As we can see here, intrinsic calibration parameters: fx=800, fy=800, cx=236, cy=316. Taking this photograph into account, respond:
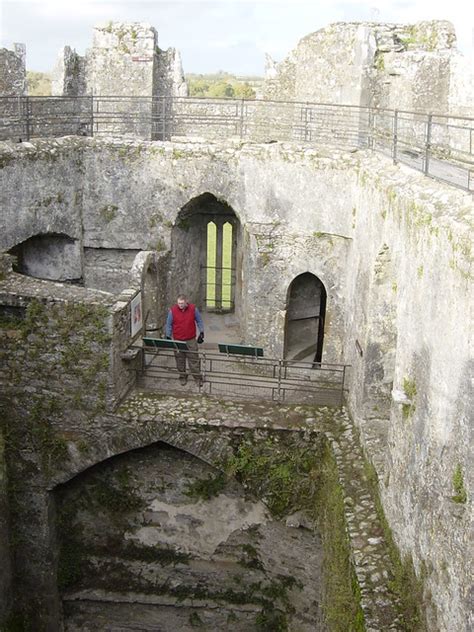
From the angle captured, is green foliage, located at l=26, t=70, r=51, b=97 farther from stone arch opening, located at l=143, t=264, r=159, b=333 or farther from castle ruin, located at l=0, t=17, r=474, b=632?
stone arch opening, located at l=143, t=264, r=159, b=333

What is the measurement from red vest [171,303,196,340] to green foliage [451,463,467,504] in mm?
6664

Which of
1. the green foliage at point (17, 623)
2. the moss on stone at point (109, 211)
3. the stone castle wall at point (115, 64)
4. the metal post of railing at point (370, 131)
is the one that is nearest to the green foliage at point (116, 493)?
the green foliage at point (17, 623)

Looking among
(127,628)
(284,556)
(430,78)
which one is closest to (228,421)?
(284,556)

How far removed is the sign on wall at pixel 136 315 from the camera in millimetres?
12188

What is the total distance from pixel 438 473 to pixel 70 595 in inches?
309

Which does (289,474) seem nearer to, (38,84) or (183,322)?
(183,322)

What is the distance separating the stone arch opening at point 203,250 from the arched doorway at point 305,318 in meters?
1.38

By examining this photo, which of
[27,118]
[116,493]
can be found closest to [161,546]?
[116,493]

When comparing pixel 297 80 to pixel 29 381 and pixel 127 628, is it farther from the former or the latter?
pixel 127 628

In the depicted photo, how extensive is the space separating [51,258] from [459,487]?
10493 millimetres

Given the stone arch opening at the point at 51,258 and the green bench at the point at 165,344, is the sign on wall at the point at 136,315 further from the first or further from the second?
the stone arch opening at the point at 51,258

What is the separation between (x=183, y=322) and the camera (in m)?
12.7

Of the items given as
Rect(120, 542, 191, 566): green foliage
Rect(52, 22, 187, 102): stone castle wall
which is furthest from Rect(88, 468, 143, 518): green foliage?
Rect(52, 22, 187, 102): stone castle wall

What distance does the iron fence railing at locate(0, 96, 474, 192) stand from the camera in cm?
1394
